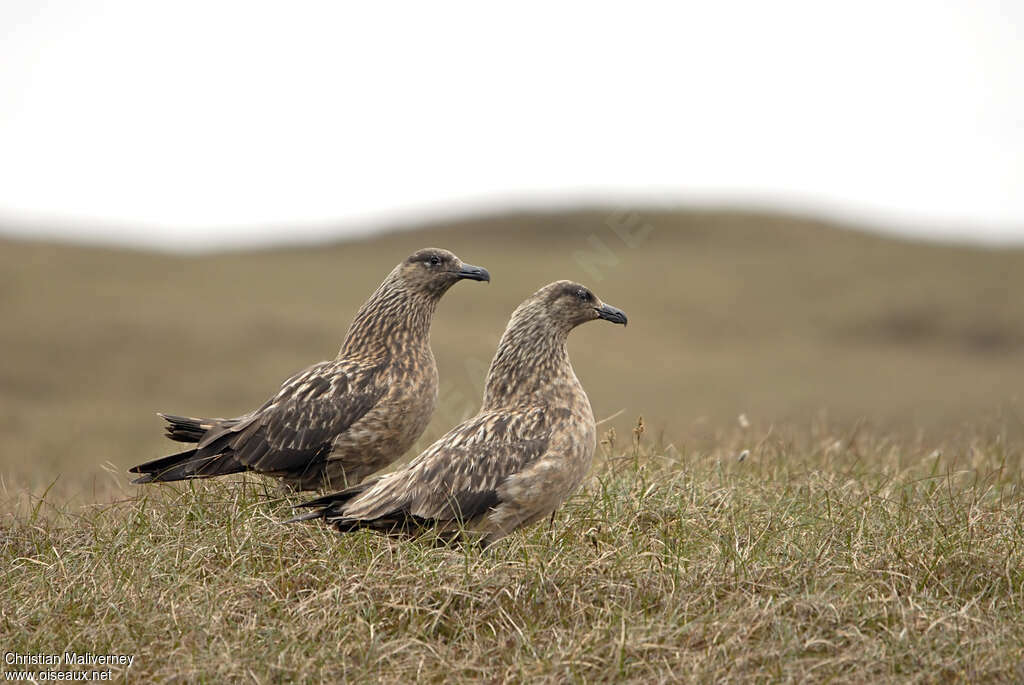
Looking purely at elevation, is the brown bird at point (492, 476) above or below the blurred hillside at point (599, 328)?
above

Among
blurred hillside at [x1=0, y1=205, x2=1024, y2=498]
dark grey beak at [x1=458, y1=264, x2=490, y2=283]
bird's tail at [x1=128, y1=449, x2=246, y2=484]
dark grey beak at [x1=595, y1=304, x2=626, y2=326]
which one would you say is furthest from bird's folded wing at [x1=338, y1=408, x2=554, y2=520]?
blurred hillside at [x1=0, y1=205, x2=1024, y2=498]

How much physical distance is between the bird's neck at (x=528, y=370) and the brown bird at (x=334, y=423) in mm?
580

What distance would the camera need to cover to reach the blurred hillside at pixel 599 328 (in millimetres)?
21141

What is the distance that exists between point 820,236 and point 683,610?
37803 millimetres

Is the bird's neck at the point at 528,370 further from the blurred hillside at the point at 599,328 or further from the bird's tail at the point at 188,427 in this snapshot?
the blurred hillside at the point at 599,328

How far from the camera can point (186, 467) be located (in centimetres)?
630

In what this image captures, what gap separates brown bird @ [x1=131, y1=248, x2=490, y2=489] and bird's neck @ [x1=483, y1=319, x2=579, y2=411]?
58 cm

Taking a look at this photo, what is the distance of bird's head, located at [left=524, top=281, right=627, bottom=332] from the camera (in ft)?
20.6

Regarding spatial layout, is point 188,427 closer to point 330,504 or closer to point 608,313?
point 330,504

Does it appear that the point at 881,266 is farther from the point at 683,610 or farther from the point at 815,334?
the point at 683,610

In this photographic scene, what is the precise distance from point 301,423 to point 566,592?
2.03 meters

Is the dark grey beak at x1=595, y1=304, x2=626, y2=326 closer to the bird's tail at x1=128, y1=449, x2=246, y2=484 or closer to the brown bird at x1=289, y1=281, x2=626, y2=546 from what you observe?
the brown bird at x1=289, y1=281, x2=626, y2=546

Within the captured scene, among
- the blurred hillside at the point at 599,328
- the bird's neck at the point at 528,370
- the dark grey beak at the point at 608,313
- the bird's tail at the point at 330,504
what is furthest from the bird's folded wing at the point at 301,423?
the blurred hillside at the point at 599,328

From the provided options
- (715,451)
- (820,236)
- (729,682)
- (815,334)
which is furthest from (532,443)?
(820,236)
